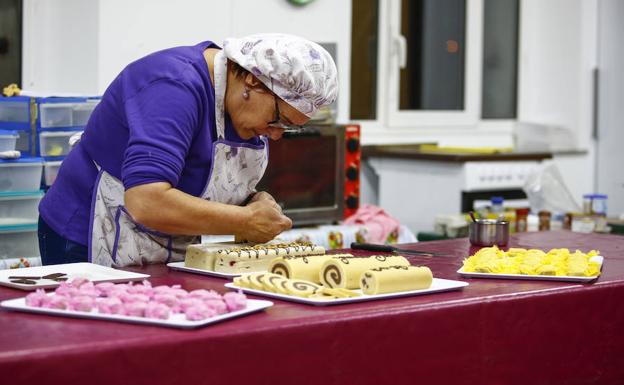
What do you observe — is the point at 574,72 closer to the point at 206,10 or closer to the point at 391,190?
the point at 391,190

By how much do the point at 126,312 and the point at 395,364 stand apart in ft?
1.91

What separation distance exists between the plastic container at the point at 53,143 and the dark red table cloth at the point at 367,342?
65.5 inches

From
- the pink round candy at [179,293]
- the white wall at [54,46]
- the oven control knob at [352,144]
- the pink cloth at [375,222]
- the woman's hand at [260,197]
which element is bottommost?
the pink cloth at [375,222]

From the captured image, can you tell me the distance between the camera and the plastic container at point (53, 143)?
4035mm

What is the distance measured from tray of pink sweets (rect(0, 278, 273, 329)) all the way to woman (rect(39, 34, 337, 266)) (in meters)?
0.47

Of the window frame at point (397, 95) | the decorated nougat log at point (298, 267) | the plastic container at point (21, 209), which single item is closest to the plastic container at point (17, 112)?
the plastic container at point (21, 209)

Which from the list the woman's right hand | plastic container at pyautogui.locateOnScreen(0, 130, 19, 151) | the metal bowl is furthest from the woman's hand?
plastic container at pyautogui.locateOnScreen(0, 130, 19, 151)

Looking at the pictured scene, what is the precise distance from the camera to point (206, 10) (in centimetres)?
490

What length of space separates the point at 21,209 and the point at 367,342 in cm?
228

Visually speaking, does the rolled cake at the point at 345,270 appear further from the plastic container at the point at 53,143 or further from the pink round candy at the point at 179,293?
the plastic container at the point at 53,143

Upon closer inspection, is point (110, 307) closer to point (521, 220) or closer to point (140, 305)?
point (140, 305)

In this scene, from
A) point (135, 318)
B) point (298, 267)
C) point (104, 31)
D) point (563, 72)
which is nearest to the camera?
point (135, 318)

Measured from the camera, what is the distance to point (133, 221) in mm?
2697

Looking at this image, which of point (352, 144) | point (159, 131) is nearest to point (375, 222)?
point (352, 144)
